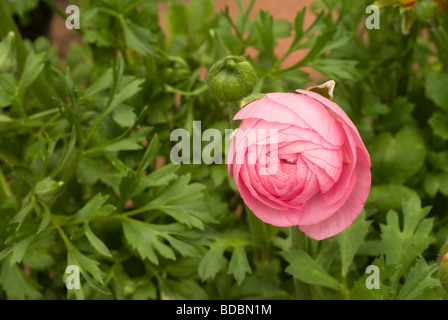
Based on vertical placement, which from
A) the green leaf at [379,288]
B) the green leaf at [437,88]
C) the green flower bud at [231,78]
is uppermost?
the green leaf at [437,88]

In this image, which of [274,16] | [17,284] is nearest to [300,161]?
[17,284]

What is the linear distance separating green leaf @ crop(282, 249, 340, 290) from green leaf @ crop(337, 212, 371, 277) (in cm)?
4

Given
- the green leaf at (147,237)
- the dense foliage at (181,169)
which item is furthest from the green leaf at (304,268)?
the green leaf at (147,237)

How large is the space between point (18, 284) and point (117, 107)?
24 cm

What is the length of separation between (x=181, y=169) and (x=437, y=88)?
38 cm

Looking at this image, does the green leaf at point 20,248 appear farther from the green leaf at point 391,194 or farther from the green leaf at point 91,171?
the green leaf at point 391,194

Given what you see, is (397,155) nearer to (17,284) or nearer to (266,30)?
(266,30)

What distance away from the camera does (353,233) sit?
0.67 m

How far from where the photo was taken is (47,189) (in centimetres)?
64

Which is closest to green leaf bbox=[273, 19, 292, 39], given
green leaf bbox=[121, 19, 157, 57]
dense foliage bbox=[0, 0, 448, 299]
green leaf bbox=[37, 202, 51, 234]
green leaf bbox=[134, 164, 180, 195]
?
dense foliage bbox=[0, 0, 448, 299]

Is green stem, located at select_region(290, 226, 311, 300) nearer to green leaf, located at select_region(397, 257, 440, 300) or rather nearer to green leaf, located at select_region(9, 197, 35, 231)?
green leaf, located at select_region(397, 257, 440, 300)

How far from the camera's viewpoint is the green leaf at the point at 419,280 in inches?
23.5

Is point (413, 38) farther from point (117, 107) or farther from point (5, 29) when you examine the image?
point (5, 29)
